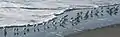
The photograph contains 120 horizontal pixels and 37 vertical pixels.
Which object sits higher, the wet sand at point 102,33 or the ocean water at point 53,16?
the ocean water at point 53,16

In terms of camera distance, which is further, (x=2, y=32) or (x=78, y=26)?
(x=78, y=26)

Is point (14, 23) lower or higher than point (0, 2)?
lower

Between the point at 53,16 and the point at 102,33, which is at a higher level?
the point at 53,16

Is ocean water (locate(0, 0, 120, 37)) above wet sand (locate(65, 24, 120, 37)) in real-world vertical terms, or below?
above

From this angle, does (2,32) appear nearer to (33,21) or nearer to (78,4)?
(33,21)

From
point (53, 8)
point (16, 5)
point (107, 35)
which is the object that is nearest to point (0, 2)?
point (16, 5)

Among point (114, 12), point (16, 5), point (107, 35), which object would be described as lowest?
point (107, 35)

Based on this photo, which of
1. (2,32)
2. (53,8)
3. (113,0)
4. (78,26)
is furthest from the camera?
(113,0)

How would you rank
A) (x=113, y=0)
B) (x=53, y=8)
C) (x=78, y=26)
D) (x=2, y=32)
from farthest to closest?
1. (x=113, y=0)
2. (x=53, y=8)
3. (x=78, y=26)
4. (x=2, y=32)
